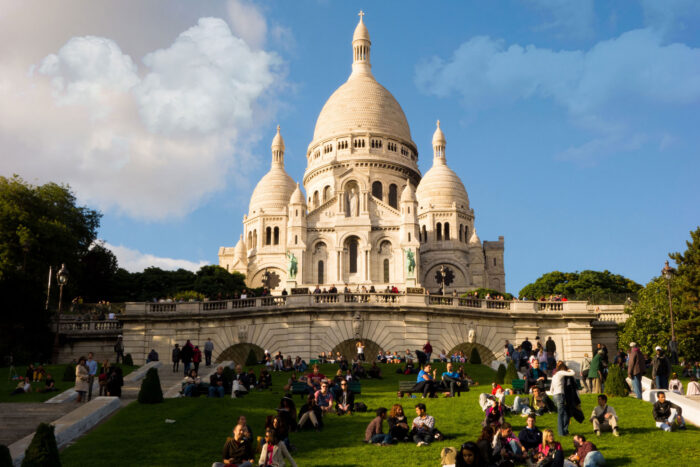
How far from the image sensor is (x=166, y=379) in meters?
31.4

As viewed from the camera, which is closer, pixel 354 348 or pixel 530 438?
pixel 530 438

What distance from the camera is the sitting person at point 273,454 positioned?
15273 millimetres

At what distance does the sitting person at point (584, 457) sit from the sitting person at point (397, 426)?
3.82 meters

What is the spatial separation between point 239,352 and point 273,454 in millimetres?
25307

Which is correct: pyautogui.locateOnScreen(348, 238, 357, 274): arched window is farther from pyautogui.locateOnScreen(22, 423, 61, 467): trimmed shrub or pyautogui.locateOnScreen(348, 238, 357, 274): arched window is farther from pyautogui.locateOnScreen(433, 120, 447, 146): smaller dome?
pyautogui.locateOnScreen(22, 423, 61, 467): trimmed shrub

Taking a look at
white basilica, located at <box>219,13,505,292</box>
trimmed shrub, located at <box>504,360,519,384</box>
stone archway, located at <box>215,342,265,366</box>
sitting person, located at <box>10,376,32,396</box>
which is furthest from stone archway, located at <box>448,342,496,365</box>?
white basilica, located at <box>219,13,505,292</box>

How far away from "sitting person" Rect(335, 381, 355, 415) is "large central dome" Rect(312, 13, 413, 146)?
87091 mm

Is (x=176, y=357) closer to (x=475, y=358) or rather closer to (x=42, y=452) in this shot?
(x=475, y=358)

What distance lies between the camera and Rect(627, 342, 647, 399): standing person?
23578 millimetres

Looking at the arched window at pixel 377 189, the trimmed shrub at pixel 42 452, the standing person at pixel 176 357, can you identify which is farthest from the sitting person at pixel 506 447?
the arched window at pixel 377 189

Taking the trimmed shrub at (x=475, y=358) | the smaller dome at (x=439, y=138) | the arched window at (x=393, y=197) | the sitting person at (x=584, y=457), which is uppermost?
the smaller dome at (x=439, y=138)

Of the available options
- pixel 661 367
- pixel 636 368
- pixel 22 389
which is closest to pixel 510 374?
pixel 636 368

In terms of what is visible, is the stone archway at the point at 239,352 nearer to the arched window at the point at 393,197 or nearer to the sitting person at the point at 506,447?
the sitting person at the point at 506,447

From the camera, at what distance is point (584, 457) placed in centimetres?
1586
